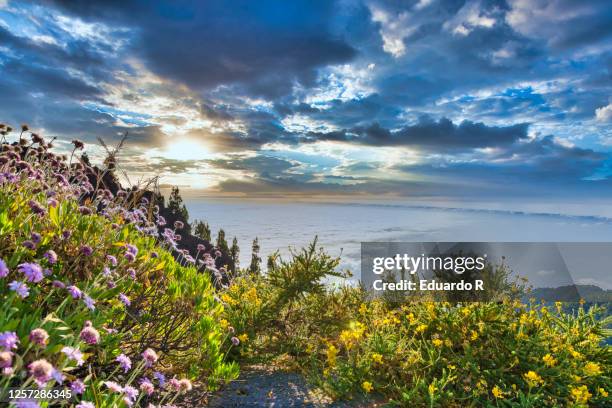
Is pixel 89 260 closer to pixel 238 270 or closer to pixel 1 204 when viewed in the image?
pixel 1 204

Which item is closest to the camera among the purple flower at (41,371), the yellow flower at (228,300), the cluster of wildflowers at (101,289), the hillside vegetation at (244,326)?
the purple flower at (41,371)

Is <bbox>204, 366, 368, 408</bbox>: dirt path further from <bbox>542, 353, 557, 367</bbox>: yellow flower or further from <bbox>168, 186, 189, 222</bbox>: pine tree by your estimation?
<bbox>168, 186, 189, 222</bbox>: pine tree

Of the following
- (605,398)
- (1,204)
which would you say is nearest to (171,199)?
(1,204)

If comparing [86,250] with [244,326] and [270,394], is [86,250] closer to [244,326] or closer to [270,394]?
[270,394]

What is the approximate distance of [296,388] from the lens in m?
5.13

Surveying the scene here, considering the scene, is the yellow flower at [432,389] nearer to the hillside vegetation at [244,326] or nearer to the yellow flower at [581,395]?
the hillside vegetation at [244,326]

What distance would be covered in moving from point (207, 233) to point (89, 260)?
28763 mm

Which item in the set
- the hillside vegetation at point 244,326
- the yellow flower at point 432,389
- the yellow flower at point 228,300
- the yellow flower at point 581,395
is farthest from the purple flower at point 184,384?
the yellow flower at point 581,395

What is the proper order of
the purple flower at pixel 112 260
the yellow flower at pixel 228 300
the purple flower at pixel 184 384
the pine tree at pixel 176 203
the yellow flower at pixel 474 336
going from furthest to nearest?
the pine tree at pixel 176 203, the yellow flower at pixel 228 300, the yellow flower at pixel 474 336, the purple flower at pixel 112 260, the purple flower at pixel 184 384

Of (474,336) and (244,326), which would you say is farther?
(244,326)

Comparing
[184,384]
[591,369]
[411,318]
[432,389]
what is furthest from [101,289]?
[591,369]

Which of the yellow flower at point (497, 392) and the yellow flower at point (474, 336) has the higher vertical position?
the yellow flower at point (474, 336)

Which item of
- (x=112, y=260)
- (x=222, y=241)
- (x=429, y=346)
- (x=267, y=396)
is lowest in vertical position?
(x=222, y=241)

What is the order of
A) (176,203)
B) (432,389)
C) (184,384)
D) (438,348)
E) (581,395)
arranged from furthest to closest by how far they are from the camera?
(176,203) < (438,348) < (581,395) < (432,389) < (184,384)
